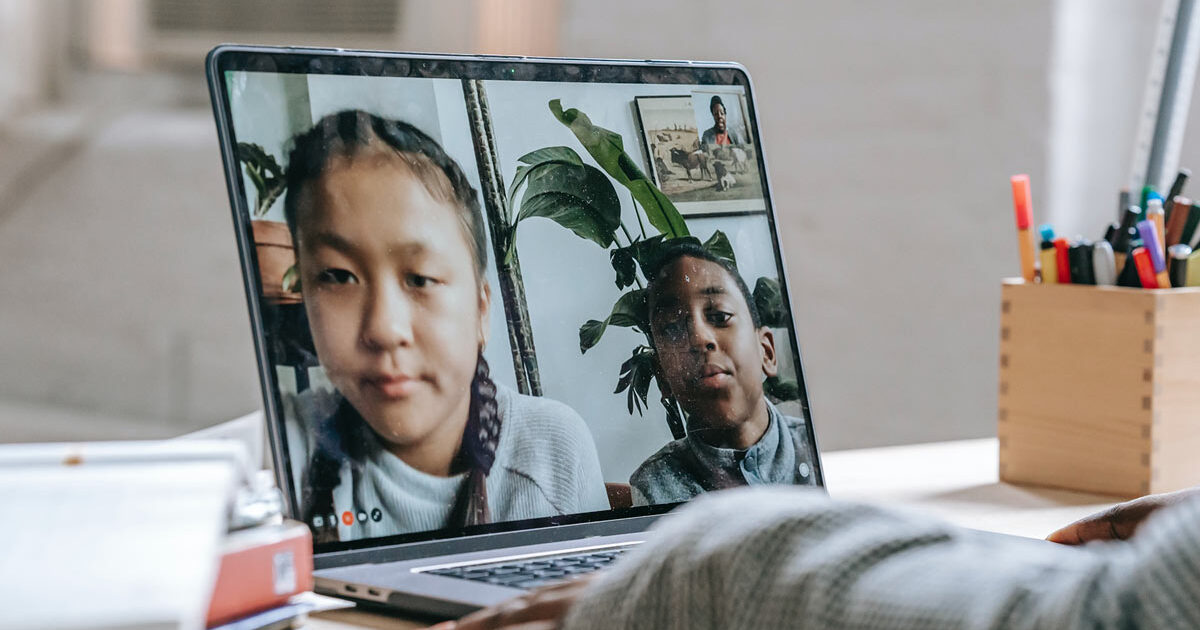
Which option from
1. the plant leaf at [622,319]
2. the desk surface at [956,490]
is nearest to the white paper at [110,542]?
the plant leaf at [622,319]

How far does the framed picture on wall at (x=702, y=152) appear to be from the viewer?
Result: 2.23 ft

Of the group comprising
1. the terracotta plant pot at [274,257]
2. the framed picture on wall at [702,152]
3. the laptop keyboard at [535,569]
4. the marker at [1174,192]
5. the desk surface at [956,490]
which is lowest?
the desk surface at [956,490]

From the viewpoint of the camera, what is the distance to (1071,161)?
176 cm

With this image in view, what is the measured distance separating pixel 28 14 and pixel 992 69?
1.94m

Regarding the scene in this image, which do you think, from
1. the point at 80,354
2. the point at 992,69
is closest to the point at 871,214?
the point at 992,69

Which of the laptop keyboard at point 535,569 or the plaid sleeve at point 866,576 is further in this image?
the laptop keyboard at point 535,569

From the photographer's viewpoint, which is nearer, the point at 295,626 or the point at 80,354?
the point at 295,626

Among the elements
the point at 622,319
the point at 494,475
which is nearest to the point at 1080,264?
the point at 622,319

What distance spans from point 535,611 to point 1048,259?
27.8 inches

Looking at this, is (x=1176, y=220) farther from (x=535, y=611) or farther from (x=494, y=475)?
(x=535, y=611)

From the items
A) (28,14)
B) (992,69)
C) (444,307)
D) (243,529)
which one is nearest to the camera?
(243,529)

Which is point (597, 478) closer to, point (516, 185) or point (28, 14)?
point (516, 185)

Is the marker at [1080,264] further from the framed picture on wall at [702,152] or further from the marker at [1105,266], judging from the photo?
the framed picture on wall at [702,152]

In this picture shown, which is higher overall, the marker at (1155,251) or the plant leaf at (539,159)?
the plant leaf at (539,159)
